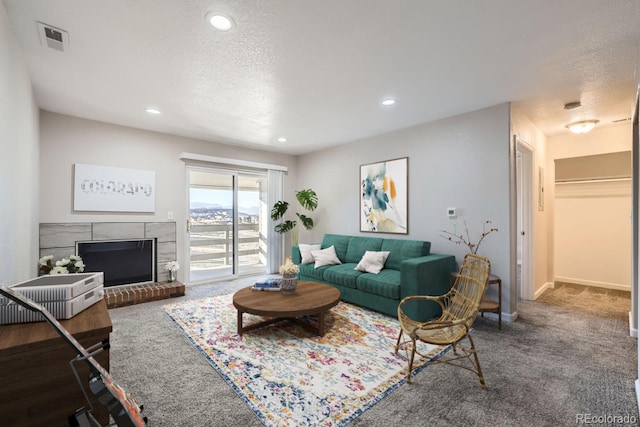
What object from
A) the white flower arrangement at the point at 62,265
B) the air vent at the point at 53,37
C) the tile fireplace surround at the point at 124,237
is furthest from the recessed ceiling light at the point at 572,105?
the white flower arrangement at the point at 62,265

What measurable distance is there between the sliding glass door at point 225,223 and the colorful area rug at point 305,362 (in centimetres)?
171

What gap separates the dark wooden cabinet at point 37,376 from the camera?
1104mm

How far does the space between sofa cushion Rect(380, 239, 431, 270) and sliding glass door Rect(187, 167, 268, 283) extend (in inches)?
110

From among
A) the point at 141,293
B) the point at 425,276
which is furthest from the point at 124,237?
the point at 425,276

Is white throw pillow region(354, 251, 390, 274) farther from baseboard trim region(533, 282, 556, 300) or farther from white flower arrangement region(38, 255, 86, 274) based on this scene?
white flower arrangement region(38, 255, 86, 274)

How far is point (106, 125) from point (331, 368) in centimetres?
A: 445

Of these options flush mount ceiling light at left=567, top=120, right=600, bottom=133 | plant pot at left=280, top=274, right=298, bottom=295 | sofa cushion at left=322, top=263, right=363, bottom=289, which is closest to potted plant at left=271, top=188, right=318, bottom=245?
sofa cushion at left=322, top=263, right=363, bottom=289

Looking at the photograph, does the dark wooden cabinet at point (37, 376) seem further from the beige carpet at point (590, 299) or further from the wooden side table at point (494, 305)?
the beige carpet at point (590, 299)

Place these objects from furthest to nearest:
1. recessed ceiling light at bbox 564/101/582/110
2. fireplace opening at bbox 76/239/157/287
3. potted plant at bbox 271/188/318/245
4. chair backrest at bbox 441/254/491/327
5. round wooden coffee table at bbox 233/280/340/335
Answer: potted plant at bbox 271/188/318/245, fireplace opening at bbox 76/239/157/287, recessed ceiling light at bbox 564/101/582/110, round wooden coffee table at bbox 233/280/340/335, chair backrest at bbox 441/254/491/327

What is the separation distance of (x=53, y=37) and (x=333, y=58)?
6.92 ft

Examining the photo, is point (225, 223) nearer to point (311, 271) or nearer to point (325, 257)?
point (311, 271)

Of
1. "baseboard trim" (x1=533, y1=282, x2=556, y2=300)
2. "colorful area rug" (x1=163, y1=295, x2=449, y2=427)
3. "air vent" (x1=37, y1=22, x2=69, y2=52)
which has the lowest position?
"colorful area rug" (x1=163, y1=295, x2=449, y2=427)

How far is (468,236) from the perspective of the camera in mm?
3684

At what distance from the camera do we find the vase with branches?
11.5 feet
